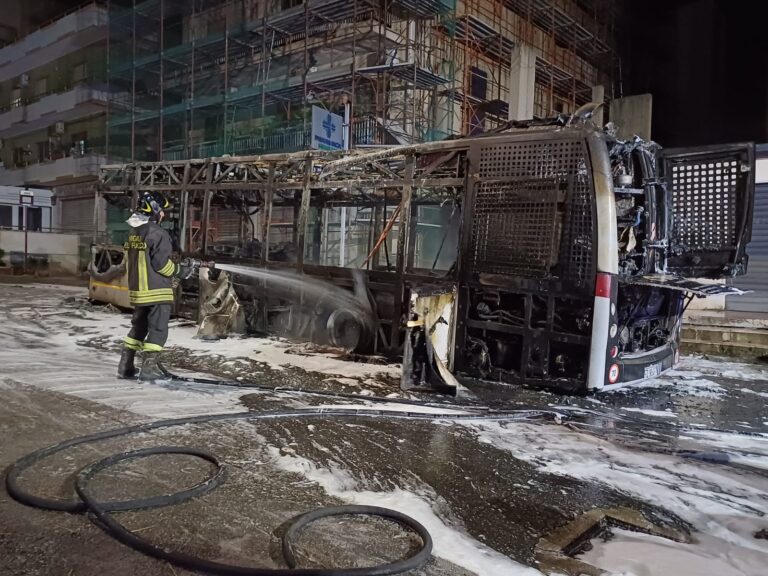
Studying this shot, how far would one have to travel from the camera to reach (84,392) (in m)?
5.50

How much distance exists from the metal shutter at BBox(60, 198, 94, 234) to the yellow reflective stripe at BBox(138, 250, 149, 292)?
83.2 feet

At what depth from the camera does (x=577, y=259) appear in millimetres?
5652

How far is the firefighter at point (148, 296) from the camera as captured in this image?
6066mm

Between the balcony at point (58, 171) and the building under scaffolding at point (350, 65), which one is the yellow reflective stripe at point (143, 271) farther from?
the balcony at point (58, 171)

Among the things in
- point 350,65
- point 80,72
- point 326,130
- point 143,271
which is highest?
point 80,72

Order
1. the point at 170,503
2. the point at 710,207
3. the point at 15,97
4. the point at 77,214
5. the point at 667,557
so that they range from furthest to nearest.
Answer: the point at 15,97 < the point at 77,214 < the point at 710,207 < the point at 170,503 < the point at 667,557

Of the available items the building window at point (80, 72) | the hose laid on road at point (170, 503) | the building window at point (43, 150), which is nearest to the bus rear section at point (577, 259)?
the hose laid on road at point (170, 503)

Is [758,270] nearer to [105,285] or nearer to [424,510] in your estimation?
[424,510]

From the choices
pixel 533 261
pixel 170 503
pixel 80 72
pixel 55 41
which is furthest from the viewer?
pixel 55 41

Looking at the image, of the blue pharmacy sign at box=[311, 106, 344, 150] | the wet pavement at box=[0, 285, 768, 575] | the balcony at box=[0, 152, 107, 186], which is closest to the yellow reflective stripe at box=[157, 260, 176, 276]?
the wet pavement at box=[0, 285, 768, 575]

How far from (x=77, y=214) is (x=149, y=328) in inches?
1115

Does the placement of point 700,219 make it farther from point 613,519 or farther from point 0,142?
point 0,142

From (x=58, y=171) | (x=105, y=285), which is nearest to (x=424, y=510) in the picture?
(x=105, y=285)

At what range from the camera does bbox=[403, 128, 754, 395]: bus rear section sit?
18.4 feet
